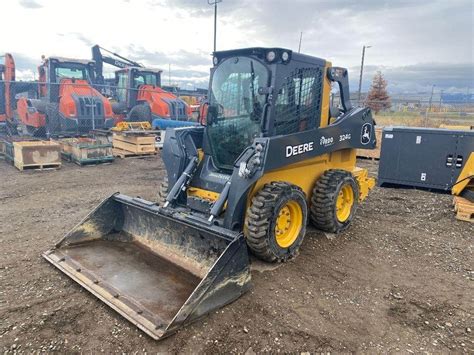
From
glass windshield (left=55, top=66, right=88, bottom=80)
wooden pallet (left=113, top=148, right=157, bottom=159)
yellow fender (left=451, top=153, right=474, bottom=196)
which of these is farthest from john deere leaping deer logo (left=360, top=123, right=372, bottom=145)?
glass windshield (left=55, top=66, right=88, bottom=80)

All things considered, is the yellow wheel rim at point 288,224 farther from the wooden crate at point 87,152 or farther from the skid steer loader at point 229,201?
the wooden crate at point 87,152

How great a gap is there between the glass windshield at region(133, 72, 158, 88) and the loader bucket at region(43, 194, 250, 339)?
10.7 m

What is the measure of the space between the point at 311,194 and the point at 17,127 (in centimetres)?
1315

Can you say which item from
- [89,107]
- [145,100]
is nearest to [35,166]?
[89,107]

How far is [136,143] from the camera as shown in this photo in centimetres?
1157

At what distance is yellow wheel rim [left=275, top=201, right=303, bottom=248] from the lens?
169 inches

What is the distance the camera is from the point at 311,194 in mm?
5211

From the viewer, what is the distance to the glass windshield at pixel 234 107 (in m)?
4.55

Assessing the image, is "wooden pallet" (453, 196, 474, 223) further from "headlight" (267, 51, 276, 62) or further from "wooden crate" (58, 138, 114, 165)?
"wooden crate" (58, 138, 114, 165)

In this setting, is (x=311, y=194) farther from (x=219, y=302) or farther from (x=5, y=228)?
(x=5, y=228)

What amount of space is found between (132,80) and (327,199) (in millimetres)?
11388

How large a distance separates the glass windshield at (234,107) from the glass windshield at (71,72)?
31.2 ft

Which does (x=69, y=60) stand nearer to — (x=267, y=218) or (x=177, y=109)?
(x=177, y=109)

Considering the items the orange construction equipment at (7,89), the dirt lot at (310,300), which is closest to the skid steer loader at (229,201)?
the dirt lot at (310,300)
